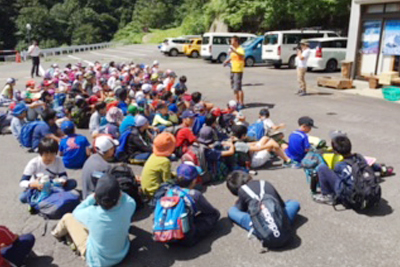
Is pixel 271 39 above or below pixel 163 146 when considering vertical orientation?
above

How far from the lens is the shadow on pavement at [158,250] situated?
4.02 meters

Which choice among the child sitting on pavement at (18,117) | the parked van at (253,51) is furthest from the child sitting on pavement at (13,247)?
the parked van at (253,51)

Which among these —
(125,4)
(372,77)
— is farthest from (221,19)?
(125,4)

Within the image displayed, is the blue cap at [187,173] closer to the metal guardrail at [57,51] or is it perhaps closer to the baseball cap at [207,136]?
the baseball cap at [207,136]

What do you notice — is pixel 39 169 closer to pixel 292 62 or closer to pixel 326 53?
pixel 326 53

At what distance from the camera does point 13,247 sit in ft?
12.3

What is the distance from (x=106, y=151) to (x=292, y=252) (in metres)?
2.61

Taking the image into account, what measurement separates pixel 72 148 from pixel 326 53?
15.6 meters

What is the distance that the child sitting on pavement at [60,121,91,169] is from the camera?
21.2 feet

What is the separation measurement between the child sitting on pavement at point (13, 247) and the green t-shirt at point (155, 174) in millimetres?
1591

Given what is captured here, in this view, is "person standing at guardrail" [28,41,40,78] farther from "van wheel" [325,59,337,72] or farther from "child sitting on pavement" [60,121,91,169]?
"van wheel" [325,59,337,72]

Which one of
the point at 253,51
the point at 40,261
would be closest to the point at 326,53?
the point at 253,51

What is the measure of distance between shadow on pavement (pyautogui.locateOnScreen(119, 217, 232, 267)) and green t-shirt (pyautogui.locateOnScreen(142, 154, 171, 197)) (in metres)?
0.60

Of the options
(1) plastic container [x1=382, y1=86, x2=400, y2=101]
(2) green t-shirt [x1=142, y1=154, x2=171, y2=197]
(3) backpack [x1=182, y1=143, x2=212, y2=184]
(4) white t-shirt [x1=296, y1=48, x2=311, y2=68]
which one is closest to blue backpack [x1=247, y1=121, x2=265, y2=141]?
(3) backpack [x1=182, y1=143, x2=212, y2=184]
